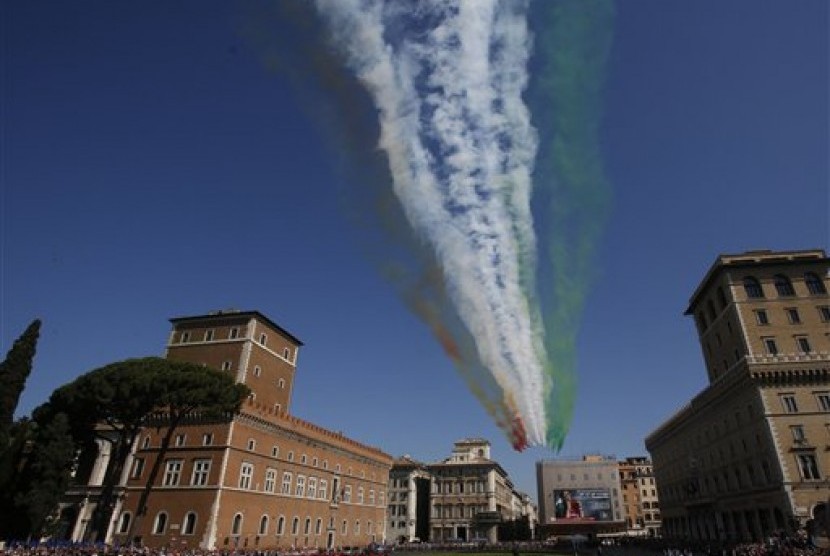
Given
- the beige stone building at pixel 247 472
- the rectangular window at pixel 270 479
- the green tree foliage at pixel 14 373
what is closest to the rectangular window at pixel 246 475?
the beige stone building at pixel 247 472

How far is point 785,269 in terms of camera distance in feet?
167

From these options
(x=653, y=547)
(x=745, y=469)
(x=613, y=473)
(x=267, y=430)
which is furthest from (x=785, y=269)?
(x=267, y=430)

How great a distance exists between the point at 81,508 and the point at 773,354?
60067mm

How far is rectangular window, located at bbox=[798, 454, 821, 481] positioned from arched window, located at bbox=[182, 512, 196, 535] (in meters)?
46.5

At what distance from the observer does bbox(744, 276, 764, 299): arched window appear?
50719 millimetres

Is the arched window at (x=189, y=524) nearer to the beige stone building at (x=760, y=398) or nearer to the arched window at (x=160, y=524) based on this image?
the arched window at (x=160, y=524)

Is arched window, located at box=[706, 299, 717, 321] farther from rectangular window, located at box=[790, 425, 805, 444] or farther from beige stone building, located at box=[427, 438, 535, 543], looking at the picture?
beige stone building, located at box=[427, 438, 535, 543]

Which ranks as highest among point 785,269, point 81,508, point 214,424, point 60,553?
point 785,269

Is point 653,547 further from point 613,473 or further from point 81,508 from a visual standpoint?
point 81,508

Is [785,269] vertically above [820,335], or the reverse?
[785,269]

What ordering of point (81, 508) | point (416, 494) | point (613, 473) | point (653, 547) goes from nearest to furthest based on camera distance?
point (81, 508) < point (653, 547) < point (613, 473) < point (416, 494)

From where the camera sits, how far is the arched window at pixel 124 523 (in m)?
44.6

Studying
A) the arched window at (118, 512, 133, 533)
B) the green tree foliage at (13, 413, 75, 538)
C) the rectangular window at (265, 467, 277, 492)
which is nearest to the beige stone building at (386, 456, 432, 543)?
the rectangular window at (265, 467, 277, 492)

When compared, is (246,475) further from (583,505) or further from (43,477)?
(583,505)
